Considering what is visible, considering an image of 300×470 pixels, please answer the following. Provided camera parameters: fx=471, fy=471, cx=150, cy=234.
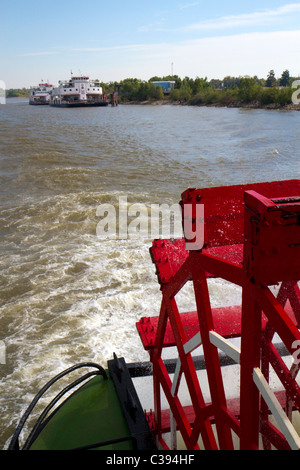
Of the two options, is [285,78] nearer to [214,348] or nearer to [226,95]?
[226,95]

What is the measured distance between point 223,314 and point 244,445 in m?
0.88

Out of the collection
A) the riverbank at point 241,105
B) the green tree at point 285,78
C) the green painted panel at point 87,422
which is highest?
the green tree at point 285,78

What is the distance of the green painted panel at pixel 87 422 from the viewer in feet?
6.97

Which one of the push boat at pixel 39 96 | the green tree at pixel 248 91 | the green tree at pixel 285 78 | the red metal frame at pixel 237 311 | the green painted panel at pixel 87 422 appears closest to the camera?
the red metal frame at pixel 237 311

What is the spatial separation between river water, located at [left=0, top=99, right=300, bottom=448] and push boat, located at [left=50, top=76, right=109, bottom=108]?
3339 centimetres

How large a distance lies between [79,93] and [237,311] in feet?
147

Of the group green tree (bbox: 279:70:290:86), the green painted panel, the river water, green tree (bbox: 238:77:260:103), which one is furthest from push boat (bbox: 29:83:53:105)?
the green painted panel

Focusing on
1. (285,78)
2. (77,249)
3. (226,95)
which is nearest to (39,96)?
(226,95)

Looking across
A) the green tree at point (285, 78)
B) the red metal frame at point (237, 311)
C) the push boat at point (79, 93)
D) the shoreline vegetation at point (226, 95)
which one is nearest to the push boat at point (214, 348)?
the red metal frame at point (237, 311)

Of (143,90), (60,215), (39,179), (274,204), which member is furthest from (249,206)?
(143,90)

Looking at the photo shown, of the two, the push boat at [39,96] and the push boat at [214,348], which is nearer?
the push boat at [214,348]

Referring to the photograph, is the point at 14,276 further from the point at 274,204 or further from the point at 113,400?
the point at 274,204

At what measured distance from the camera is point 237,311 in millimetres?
2371

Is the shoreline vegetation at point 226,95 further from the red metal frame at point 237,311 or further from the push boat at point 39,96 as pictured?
the red metal frame at point 237,311
